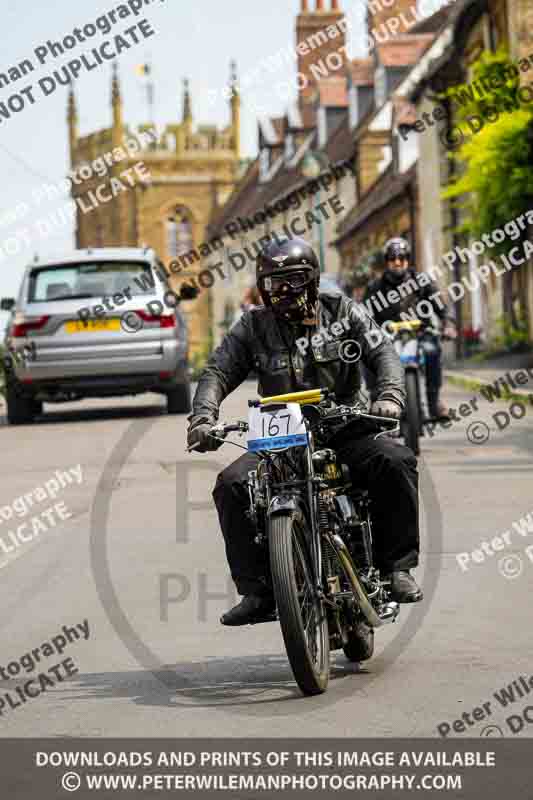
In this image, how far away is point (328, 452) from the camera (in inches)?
249

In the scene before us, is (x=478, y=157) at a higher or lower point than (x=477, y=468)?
higher

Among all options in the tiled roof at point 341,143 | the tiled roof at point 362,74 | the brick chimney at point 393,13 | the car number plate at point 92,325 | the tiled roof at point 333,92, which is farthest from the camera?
the tiled roof at point 333,92

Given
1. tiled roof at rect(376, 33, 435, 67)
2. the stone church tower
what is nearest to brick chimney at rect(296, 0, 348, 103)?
tiled roof at rect(376, 33, 435, 67)

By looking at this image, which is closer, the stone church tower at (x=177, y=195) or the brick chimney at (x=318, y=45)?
the brick chimney at (x=318, y=45)

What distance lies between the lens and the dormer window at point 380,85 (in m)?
58.3

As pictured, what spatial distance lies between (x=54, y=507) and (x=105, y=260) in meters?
8.59

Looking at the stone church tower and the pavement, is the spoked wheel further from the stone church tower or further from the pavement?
the stone church tower

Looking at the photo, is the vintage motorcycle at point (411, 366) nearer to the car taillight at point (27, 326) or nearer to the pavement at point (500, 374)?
the car taillight at point (27, 326)

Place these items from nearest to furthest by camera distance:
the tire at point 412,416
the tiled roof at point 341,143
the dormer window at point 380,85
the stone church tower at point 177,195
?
1. the tire at point 412,416
2. the dormer window at point 380,85
3. the tiled roof at point 341,143
4. the stone church tower at point 177,195

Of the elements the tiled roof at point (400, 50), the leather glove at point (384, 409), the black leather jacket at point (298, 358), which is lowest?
the leather glove at point (384, 409)

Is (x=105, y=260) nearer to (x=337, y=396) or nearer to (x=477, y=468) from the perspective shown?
(x=477, y=468)

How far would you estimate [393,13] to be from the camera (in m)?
62.7

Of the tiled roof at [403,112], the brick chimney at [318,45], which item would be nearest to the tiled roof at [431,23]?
the tiled roof at [403,112]
